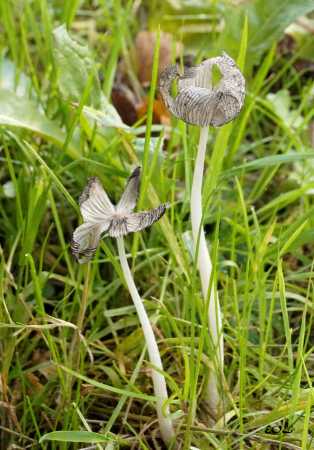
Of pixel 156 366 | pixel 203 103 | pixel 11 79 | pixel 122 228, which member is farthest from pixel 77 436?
pixel 11 79

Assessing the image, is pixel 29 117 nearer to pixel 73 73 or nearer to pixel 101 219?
pixel 73 73

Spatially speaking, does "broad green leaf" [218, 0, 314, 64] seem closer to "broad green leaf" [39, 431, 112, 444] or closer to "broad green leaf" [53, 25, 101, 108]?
"broad green leaf" [53, 25, 101, 108]

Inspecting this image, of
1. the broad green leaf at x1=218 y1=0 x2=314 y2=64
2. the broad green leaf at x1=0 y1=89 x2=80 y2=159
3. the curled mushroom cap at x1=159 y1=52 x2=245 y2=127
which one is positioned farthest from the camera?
the broad green leaf at x1=218 y1=0 x2=314 y2=64

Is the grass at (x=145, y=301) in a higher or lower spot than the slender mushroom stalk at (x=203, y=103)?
lower

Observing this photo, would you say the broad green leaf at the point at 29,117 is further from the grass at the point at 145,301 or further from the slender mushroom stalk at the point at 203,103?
the slender mushroom stalk at the point at 203,103

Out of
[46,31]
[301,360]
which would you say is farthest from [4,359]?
[46,31]

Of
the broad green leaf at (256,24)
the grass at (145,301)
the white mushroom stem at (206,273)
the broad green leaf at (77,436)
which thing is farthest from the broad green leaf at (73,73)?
the broad green leaf at (77,436)

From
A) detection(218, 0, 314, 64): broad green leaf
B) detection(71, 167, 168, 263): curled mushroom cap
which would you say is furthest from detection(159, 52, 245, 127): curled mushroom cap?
detection(218, 0, 314, 64): broad green leaf
